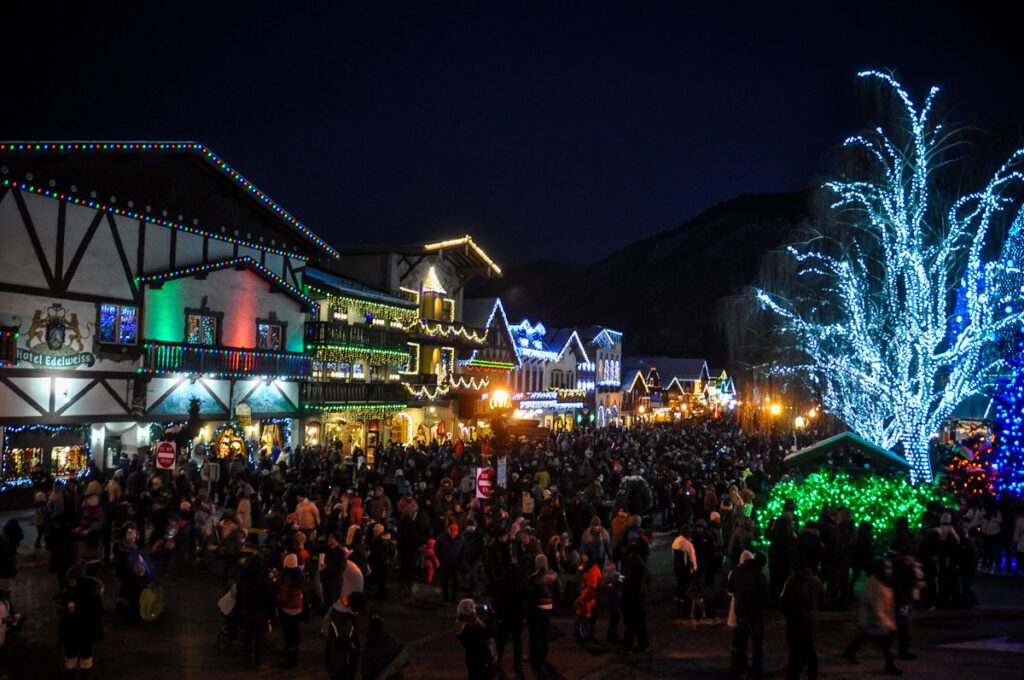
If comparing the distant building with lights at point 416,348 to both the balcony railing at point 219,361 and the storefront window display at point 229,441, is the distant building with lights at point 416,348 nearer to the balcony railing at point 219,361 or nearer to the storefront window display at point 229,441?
the balcony railing at point 219,361

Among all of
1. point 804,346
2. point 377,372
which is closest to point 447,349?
point 377,372

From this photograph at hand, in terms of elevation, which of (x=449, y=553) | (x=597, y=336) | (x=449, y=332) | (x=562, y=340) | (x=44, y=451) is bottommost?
(x=449, y=553)

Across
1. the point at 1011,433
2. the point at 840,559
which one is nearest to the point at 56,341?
the point at 840,559

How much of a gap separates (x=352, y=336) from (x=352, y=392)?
9.08ft

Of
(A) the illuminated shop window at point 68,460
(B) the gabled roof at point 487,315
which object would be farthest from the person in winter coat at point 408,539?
(B) the gabled roof at point 487,315

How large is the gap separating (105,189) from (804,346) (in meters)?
24.8

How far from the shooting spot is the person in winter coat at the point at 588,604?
34.0 feet

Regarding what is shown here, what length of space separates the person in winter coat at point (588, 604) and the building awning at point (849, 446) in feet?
23.2

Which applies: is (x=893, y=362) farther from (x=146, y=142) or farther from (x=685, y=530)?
(x=146, y=142)

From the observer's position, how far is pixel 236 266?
2772 cm

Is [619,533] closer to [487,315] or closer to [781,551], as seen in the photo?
[781,551]

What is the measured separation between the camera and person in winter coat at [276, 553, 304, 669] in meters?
9.20

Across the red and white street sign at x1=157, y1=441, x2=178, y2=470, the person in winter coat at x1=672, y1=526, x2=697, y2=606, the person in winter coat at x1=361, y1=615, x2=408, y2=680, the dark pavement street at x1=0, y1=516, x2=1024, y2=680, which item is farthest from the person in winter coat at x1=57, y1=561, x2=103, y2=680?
the red and white street sign at x1=157, y1=441, x2=178, y2=470

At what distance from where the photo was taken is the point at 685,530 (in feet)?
38.1
